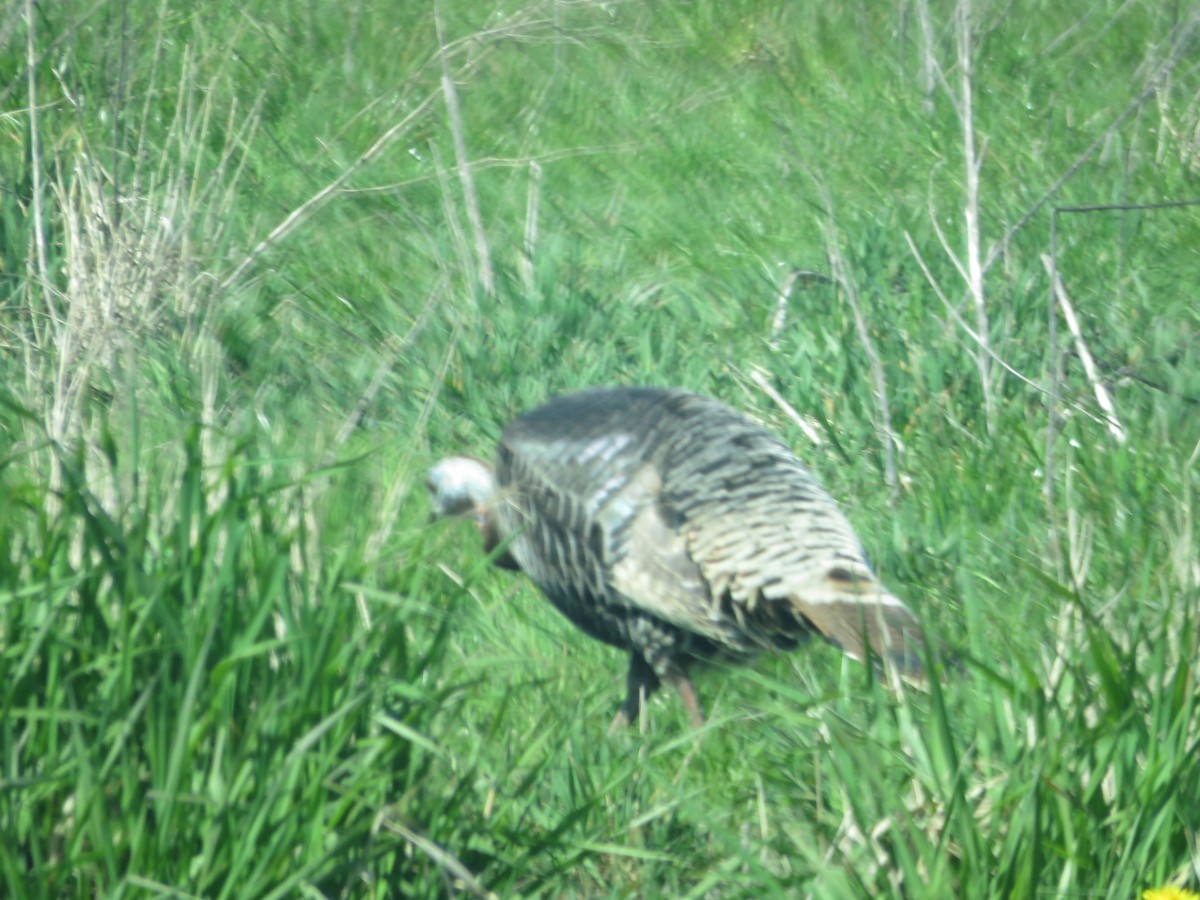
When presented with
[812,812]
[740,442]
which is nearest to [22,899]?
[812,812]

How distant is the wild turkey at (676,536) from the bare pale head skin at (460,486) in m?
0.21

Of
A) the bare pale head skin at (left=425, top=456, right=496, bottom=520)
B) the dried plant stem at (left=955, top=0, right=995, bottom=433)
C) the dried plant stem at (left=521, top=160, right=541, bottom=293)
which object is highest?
the dried plant stem at (left=955, top=0, right=995, bottom=433)

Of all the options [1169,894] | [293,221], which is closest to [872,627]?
[1169,894]

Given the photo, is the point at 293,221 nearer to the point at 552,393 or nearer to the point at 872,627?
the point at 552,393

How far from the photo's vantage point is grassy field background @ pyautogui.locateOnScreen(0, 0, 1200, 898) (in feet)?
7.40

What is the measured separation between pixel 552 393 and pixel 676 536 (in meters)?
1.55

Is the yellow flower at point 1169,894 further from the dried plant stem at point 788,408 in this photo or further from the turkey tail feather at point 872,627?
the dried plant stem at point 788,408

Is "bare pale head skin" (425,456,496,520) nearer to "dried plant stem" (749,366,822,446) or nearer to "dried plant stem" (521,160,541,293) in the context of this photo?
"dried plant stem" (749,366,822,446)

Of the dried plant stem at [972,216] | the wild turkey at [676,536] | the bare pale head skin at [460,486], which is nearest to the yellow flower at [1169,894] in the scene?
the wild turkey at [676,536]

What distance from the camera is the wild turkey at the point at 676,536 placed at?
3.32m

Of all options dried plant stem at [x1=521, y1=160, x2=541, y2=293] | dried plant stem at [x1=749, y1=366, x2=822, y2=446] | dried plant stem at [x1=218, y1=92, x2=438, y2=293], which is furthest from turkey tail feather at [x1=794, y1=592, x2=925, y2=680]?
dried plant stem at [x1=218, y1=92, x2=438, y2=293]

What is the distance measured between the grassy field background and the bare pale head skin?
0.30 feet

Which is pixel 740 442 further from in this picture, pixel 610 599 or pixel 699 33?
pixel 699 33

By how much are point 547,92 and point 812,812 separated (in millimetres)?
5277
